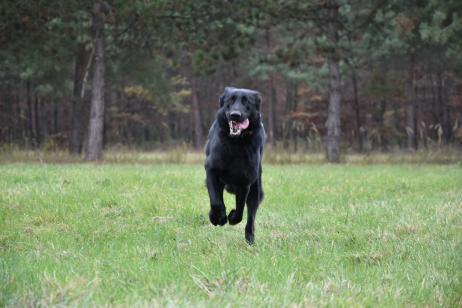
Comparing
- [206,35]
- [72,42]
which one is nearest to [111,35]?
[72,42]

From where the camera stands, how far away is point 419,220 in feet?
21.3

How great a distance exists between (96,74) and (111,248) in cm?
1515

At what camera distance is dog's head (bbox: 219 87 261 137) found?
17.4ft

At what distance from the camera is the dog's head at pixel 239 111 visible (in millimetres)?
5289

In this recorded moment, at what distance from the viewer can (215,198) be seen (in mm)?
5453

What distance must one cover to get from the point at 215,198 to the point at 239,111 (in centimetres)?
84

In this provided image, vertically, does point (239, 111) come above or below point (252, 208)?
above

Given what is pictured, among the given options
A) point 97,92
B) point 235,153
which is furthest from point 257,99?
point 97,92

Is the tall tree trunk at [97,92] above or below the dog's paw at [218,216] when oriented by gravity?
above

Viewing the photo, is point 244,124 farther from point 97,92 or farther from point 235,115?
point 97,92

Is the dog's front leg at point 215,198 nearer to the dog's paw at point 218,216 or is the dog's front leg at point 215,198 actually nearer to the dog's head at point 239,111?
the dog's paw at point 218,216

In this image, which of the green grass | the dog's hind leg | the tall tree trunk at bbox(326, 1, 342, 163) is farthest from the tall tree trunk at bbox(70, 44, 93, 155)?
the dog's hind leg

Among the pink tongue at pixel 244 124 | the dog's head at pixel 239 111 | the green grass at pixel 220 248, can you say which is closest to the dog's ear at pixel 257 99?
the dog's head at pixel 239 111

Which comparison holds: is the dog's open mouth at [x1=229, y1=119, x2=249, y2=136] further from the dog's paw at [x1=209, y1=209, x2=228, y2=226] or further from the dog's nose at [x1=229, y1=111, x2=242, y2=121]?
the dog's paw at [x1=209, y1=209, x2=228, y2=226]
